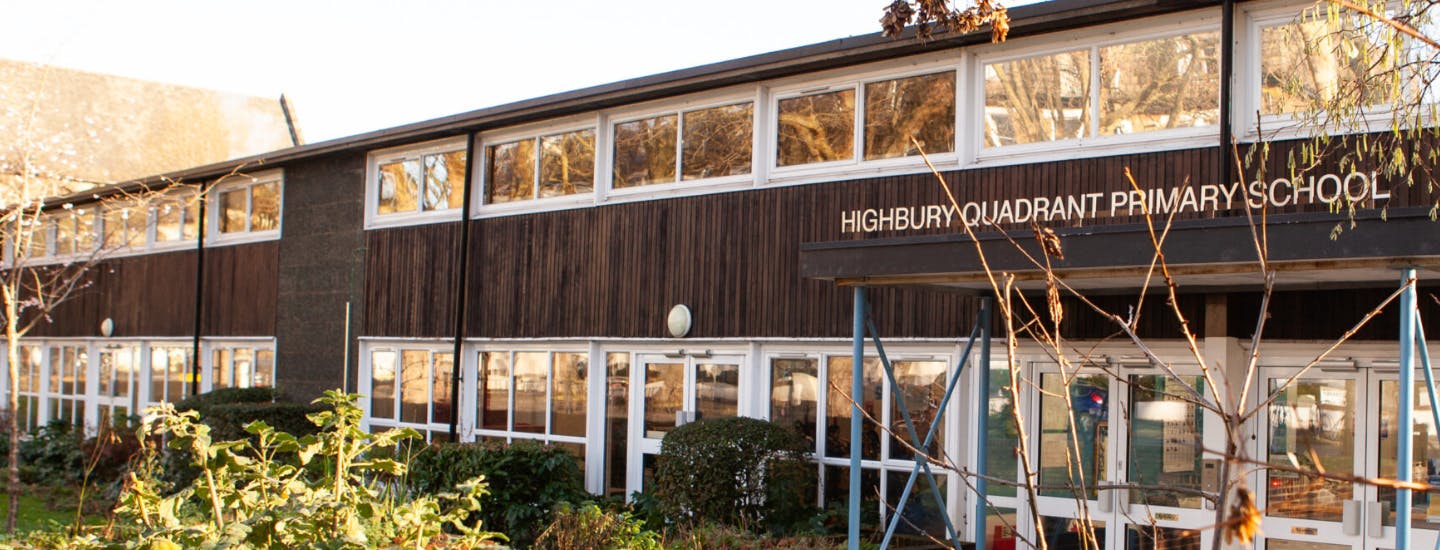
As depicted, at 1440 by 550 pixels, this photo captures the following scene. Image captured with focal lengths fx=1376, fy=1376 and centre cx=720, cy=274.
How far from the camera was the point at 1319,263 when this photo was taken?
25.5ft

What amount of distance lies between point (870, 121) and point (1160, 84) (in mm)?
2762

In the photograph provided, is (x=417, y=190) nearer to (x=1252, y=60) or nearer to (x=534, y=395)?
(x=534, y=395)

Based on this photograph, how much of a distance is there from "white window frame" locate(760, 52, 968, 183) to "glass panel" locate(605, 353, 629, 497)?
9.66 feet

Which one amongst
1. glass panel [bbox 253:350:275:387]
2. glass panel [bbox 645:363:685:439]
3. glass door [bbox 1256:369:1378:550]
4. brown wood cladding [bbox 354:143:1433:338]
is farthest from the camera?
glass panel [bbox 253:350:275:387]

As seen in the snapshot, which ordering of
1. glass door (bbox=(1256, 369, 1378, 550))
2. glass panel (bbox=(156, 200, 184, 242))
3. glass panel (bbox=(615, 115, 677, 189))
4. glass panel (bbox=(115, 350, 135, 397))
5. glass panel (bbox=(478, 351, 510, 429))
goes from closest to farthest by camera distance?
1. glass door (bbox=(1256, 369, 1378, 550))
2. glass panel (bbox=(615, 115, 677, 189))
3. glass panel (bbox=(478, 351, 510, 429))
4. glass panel (bbox=(156, 200, 184, 242))
5. glass panel (bbox=(115, 350, 135, 397))

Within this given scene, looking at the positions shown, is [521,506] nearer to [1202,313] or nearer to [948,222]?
[948,222]

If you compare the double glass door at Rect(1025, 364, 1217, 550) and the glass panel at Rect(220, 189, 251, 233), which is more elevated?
the glass panel at Rect(220, 189, 251, 233)

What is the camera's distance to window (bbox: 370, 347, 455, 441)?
54.5 ft

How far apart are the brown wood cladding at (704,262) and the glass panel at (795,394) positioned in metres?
0.34

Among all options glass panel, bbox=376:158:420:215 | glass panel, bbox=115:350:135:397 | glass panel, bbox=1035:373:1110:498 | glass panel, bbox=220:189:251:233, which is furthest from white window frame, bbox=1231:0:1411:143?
glass panel, bbox=115:350:135:397

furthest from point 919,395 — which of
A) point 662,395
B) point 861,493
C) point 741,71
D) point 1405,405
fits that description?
point 1405,405

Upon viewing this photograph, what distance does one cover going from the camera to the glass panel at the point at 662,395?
1403 cm

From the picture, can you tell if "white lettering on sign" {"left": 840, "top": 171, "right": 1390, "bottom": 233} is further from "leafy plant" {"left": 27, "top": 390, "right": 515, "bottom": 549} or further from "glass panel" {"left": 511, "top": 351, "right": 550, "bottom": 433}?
"glass panel" {"left": 511, "top": 351, "right": 550, "bottom": 433}

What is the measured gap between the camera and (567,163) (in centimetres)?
1530
